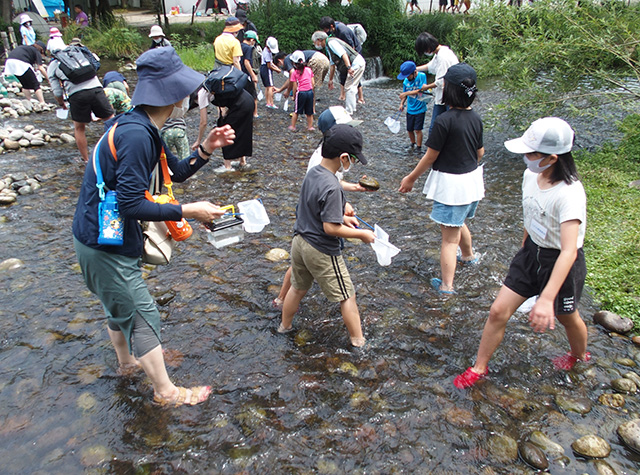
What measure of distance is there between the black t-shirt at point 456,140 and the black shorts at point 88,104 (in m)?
5.36

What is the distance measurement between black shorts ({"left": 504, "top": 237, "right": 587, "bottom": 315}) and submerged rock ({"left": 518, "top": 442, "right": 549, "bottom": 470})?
91 cm

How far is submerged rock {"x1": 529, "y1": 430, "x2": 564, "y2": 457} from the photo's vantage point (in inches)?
117

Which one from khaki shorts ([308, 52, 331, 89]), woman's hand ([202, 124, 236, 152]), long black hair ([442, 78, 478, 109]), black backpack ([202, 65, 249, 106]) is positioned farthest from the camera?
khaki shorts ([308, 52, 331, 89])

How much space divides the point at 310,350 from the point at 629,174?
20.9 feet

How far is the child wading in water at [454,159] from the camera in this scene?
4.06 metres

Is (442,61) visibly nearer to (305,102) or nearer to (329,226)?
(305,102)

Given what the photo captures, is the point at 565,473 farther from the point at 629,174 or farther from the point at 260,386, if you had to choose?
the point at 629,174

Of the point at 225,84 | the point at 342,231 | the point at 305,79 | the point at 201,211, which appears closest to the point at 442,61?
the point at 305,79

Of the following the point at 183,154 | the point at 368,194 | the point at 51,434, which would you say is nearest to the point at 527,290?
the point at 51,434

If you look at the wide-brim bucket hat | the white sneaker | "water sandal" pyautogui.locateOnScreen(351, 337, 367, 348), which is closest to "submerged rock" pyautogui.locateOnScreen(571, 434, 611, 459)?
"water sandal" pyautogui.locateOnScreen(351, 337, 367, 348)

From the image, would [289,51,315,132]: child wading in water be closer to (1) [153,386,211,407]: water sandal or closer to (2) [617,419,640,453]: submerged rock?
(1) [153,386,211,407]: water sandal

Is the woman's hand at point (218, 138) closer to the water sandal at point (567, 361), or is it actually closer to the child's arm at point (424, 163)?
the child's arm at point (424, 163)

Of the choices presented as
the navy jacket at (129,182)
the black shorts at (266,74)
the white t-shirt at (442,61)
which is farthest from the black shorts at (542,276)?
the black shorts at (266,74)

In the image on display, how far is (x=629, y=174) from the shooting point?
287 inches
